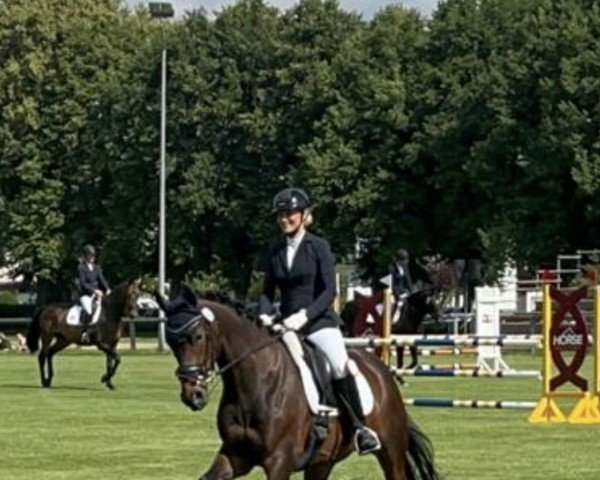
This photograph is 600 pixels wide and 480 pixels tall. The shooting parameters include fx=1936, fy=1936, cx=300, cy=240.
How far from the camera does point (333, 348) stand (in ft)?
46.8

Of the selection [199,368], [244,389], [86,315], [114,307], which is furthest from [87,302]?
[199,368]

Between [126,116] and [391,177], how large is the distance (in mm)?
13928

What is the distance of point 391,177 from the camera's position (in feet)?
246

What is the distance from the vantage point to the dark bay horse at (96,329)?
1422 inches

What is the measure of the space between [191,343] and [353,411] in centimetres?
180

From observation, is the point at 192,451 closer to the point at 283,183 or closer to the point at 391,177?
the point at 391,177

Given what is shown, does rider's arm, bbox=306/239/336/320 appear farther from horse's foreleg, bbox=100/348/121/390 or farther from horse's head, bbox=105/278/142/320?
horse's foreleg, bbox=100/348/121/390

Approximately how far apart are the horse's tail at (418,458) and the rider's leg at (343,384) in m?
0.90

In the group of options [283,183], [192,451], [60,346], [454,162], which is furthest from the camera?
[283,183]

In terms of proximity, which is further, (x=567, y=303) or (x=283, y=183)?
(x=283, y=183)

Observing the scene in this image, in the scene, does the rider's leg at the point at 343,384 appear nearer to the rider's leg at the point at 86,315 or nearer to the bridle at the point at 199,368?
the bridle at the point at 199,368

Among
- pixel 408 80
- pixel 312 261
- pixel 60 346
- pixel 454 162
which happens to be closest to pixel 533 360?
pixel 60 346

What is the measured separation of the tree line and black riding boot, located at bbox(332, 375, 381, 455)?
171 feet

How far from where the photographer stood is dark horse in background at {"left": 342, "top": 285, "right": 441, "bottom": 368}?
37094 millimetres
